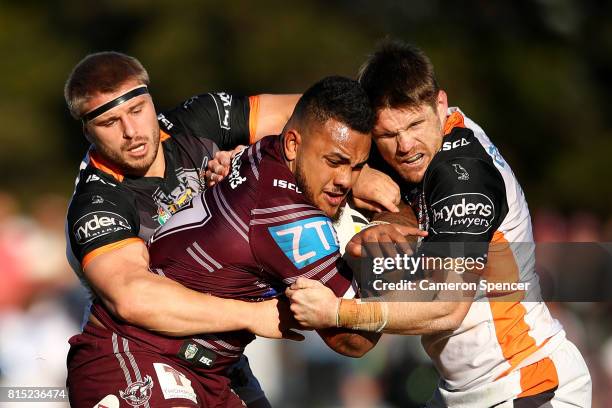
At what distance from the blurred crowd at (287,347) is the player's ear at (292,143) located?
3986mm

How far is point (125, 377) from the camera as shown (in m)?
5.38

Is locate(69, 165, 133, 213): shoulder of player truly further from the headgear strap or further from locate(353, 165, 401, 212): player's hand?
locate(353, 165, 401, 212): player's hand

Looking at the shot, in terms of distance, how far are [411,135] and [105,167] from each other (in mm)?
1726

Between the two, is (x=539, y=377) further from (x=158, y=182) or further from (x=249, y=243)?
(x=158, y=182)

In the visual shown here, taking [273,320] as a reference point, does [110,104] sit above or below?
above

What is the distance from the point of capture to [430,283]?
541 cm

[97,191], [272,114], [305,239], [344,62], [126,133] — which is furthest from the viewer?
[344,62]


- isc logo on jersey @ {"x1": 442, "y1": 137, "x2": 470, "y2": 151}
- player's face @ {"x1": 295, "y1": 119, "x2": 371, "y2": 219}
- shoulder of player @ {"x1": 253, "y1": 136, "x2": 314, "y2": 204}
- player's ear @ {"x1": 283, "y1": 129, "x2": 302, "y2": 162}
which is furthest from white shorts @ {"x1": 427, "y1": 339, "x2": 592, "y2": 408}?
player's ear @ {"x1": 283, "y1": 129, "x2": 302, "y2": 162}

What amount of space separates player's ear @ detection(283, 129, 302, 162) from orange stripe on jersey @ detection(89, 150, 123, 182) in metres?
1.10

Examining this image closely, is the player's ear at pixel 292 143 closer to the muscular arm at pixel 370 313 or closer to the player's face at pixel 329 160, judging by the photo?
the player's face at pixel 329 160

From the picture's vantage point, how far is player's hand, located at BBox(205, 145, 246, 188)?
577cm

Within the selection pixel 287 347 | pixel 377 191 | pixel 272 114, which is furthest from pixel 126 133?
pixel 287 347

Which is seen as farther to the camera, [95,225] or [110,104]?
[110,104]

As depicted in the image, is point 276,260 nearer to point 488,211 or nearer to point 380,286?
point 380,286
